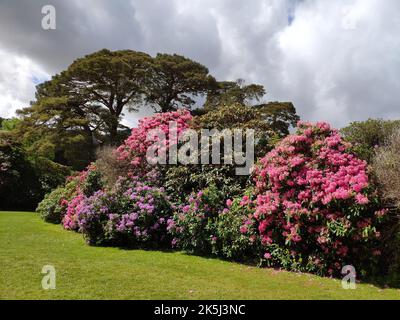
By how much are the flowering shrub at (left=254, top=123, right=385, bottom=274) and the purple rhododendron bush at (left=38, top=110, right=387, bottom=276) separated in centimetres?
2

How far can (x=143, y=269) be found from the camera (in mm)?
7320

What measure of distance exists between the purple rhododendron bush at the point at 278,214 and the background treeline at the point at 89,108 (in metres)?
12.2

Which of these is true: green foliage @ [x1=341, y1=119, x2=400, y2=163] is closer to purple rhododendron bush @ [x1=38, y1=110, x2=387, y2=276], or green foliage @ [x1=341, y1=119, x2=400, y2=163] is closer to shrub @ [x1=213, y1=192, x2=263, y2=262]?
purple rhododendron bush @ [x1=38, y1=110, x2=387, y2=276]

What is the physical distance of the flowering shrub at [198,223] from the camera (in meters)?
9.04

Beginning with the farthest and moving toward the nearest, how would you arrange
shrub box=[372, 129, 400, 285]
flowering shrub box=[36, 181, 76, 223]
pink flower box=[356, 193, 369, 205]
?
flowering shrub box=[36, 181, 76, 223] → shrub box=[372, 129, 400, 285] → pink flower box=[356, 193, 369, 205]

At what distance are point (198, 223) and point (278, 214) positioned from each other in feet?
6.34

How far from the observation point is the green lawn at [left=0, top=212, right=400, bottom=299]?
18.8ft

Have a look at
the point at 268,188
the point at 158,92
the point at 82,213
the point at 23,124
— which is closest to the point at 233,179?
the point at 268,188

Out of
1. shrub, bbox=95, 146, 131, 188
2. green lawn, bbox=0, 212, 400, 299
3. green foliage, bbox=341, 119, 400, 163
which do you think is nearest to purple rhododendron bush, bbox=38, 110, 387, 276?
green lawn, bbox=0, 212, 400, 299

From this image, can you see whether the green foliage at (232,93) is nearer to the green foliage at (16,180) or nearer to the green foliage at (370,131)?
the green foliage at (16,180)

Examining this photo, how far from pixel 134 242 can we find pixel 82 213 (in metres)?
1.55

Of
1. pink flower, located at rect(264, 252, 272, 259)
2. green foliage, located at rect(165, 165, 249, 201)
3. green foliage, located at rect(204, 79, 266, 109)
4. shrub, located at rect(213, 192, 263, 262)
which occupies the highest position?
green foliage, located at rect(204, 79, 266, 109)
